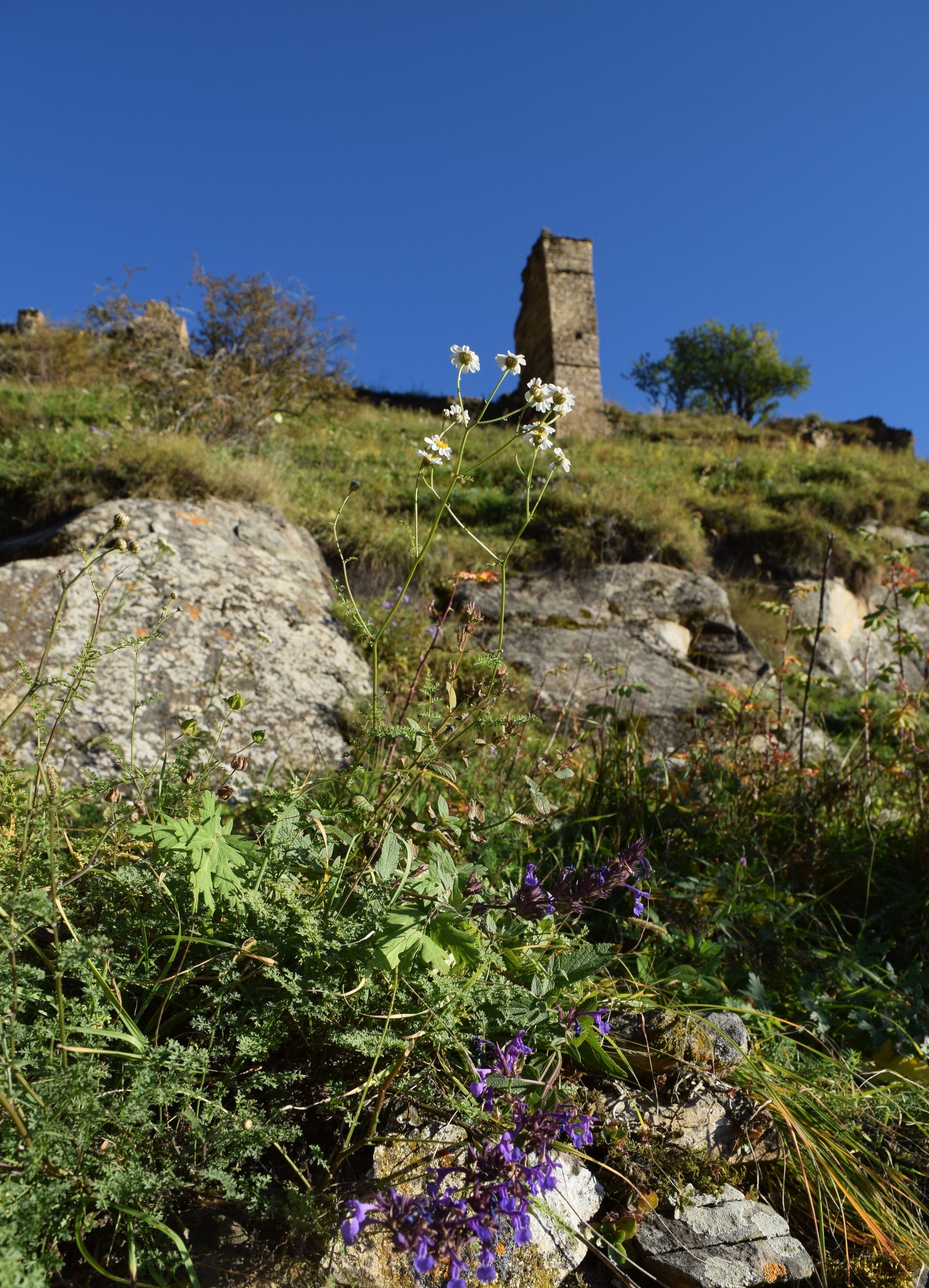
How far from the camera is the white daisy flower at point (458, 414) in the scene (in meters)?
1.56

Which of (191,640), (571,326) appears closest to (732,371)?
(571,326)

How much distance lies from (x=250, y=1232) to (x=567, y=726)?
3.10m

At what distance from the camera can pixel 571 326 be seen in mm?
15992

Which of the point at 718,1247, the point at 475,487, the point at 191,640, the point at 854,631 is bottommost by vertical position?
the point at 718,1247

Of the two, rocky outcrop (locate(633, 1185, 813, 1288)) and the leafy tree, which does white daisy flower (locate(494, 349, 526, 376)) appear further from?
the leafy tree

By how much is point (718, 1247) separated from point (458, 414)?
1721mm

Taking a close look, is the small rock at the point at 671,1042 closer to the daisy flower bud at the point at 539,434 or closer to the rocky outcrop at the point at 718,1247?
the rocky outcrop at the point at 718,1247

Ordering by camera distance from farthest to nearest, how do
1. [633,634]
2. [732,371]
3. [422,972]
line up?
[732,371] → [633,634] → [422,972]

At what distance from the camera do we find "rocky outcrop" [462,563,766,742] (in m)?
5.24

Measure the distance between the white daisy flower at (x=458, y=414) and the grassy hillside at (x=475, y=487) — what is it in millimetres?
3231

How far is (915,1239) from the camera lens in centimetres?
150

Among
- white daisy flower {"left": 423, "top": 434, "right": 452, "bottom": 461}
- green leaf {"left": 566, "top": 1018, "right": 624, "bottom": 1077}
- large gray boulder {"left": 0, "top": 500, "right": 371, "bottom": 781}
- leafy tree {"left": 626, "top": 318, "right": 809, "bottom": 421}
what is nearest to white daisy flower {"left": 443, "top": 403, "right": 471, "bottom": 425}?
white daisy flower {"left": 423, "top": 434, "right": 452, "bottom": 461}

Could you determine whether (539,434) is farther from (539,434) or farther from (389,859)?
(389,859)

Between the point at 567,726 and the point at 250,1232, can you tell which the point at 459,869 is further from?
the point at 567,726
